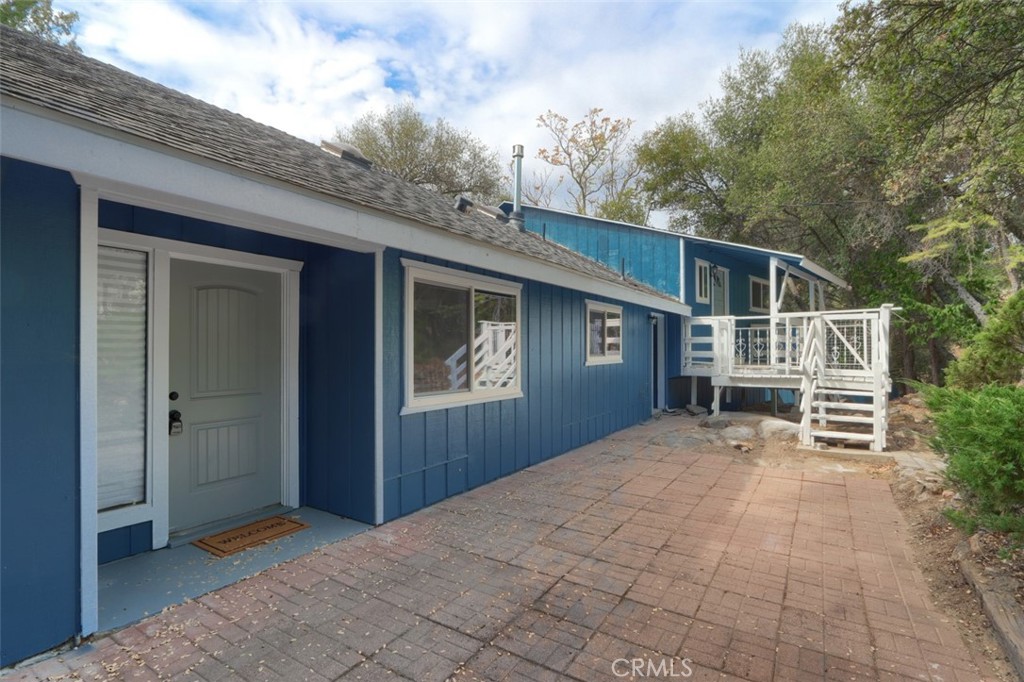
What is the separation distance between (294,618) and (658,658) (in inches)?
74.8

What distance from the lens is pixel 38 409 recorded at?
2355 mm

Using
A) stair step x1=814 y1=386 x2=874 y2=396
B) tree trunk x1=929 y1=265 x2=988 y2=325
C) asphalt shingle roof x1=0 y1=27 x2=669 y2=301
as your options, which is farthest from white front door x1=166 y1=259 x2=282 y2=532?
tree trunk x1=929 y1=265 x2=988 y2=325

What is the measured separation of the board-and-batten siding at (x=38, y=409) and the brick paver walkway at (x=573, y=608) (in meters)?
0.26

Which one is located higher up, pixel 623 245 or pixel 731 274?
pixel 623 245

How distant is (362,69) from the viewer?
9281 millimetres

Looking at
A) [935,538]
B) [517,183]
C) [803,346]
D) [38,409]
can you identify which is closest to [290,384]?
[38,409]

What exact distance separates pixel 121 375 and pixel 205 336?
749 millimetres

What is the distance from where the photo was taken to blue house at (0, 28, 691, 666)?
2.32 meters

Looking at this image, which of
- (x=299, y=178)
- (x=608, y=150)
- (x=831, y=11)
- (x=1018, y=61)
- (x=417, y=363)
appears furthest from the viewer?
(x=608, y=150)

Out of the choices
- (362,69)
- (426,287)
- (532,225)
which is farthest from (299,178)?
(532,225)

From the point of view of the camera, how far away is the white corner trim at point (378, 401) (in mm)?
4066

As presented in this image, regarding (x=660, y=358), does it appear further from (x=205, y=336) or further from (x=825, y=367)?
(x=205, y=336)

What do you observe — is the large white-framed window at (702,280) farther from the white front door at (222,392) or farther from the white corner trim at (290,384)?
the white front door at (222,392)

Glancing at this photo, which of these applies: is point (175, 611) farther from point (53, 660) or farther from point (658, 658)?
point (658, 658)
